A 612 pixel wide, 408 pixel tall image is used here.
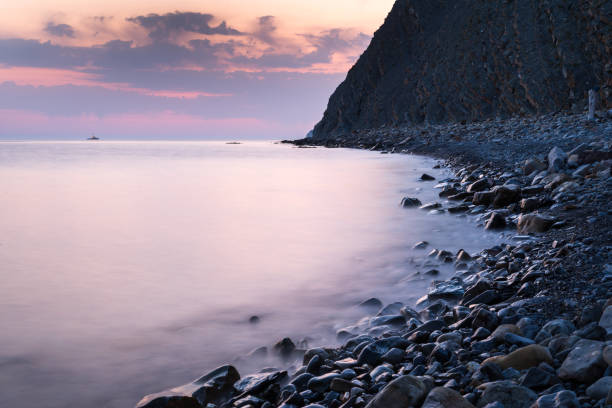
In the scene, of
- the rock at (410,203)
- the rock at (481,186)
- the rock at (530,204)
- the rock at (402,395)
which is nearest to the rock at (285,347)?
the rock at (402,395)

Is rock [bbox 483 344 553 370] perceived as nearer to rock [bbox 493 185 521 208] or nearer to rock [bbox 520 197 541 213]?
rock [bbox 520 197 541 213]

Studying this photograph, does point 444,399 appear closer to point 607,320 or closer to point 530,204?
point 607,320

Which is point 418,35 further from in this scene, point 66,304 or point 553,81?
point 66,304

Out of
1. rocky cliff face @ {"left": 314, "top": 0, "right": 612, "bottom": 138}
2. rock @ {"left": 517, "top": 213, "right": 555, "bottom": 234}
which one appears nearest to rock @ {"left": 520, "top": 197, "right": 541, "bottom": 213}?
rock @ {"left": 517, "top": 213, "right": 555, "bottom": 234}

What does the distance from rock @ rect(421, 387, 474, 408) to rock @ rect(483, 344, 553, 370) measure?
0.46m

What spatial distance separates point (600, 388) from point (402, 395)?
0.97m

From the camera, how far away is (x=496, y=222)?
7543 millimetres

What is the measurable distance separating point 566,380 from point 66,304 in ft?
17.6

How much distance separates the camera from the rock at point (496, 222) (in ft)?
24.6

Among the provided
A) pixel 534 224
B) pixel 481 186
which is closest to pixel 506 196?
pixel 481 186

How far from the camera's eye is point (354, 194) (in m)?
15.9

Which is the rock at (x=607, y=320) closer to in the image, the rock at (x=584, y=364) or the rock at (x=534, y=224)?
the rock at (x=584, y=364)

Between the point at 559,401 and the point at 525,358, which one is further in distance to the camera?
the point at 525,358

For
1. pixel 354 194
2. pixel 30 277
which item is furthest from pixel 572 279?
pixel 354 194
